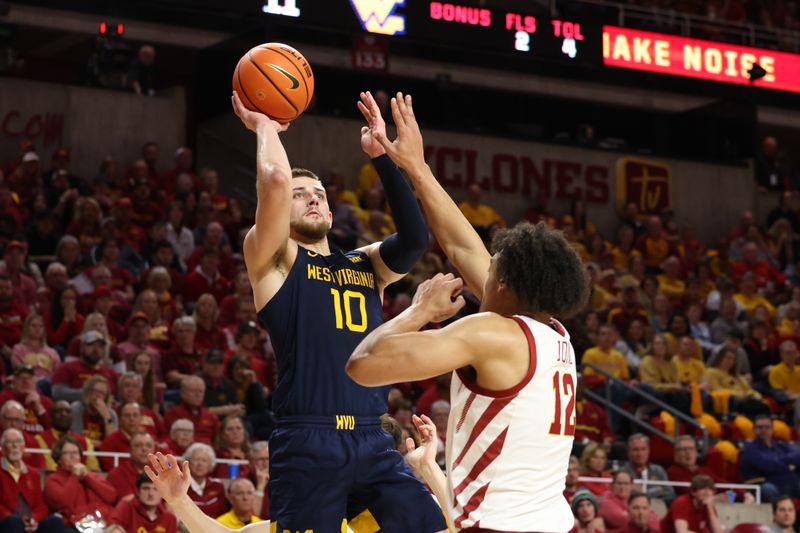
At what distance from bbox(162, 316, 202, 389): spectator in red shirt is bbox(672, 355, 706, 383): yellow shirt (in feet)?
18.7

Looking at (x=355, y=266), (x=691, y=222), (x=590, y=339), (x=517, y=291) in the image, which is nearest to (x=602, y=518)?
(x=590, y=339)

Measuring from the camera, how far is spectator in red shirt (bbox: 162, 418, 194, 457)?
34.3ft

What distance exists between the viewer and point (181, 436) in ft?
34.4

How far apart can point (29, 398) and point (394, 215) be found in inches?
217

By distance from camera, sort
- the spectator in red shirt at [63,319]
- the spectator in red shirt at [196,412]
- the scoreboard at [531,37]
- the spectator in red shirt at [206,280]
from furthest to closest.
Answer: the spectator in red shirt at [206,280]
the scoreboard at [531,37]
the spectator in red shirt at [63,319]
the spectator in red shirt at [196,412]

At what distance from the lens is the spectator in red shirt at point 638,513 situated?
10797mm

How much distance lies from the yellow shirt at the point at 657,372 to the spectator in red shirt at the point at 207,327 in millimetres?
4806

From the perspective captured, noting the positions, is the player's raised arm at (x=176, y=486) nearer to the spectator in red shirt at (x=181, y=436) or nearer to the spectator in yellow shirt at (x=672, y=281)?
the spectator in red shirt at (x=181, y=436)

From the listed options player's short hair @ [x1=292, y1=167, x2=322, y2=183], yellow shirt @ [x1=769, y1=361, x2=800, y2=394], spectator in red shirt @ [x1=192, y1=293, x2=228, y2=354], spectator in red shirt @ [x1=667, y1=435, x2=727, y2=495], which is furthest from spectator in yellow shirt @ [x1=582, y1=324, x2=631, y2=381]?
player's short hair @ [x1=292, y1=167, x2=322, y2=183]

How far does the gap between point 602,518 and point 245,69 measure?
6.21 m

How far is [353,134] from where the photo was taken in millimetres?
18703

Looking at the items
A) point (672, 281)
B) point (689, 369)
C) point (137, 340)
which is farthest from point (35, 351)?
point (672, 281)

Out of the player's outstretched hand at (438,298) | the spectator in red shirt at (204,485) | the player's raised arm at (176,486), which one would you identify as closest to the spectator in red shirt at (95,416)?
the spectator in red shirt at (204,485)

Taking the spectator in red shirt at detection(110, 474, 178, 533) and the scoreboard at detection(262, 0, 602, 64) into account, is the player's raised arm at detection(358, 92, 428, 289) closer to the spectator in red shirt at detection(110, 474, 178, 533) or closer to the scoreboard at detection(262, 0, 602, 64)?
the spectator in red shirt at detection(110, 474, 178, 533)
